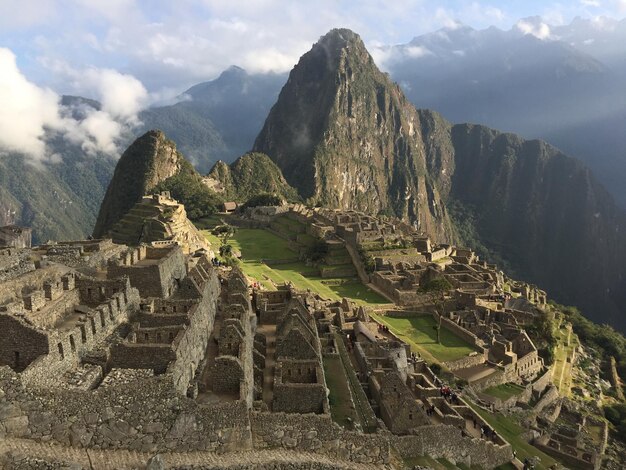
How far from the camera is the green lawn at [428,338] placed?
113 feet

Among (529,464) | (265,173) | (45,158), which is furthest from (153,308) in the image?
(265,173)

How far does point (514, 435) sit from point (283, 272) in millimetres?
28675

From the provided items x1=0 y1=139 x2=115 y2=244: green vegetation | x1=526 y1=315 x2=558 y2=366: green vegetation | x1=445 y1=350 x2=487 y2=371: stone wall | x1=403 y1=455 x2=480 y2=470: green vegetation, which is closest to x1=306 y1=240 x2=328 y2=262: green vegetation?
x1=526 y1=315 x2=558 y2=366: green vegetation

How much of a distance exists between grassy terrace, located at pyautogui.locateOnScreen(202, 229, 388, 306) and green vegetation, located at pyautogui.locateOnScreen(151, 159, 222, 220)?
20075mm

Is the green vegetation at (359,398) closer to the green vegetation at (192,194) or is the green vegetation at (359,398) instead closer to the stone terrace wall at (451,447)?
the stone terrace wall at (451,447)

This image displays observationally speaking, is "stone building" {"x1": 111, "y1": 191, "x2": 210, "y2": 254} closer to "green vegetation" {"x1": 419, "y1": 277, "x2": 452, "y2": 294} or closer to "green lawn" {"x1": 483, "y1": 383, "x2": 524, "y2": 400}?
"green vegetation" {"x1": 419, "y1": 277, "x2": 452, "y2": 294}

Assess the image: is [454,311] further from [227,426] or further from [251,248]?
[227,426]

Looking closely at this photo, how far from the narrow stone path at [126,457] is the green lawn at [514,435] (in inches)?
600

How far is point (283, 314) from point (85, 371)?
10.7 m

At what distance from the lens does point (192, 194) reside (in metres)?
94.9

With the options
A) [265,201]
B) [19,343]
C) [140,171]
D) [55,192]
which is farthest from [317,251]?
[140,171]

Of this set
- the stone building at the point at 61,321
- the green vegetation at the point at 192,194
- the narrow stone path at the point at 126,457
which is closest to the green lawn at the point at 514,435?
the narrow stone path at the point at 126,457

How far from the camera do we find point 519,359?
36.9 metres

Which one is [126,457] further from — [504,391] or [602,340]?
[602,340]
